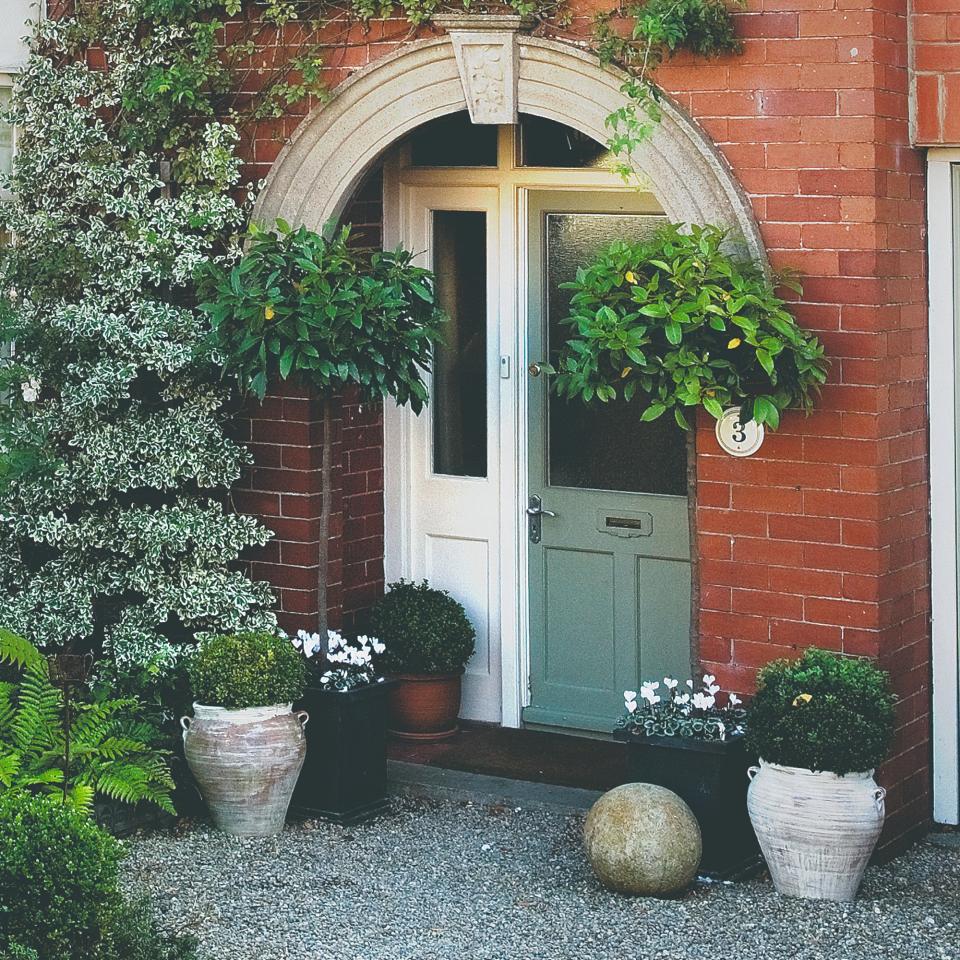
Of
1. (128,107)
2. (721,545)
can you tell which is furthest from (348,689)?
(128,107)

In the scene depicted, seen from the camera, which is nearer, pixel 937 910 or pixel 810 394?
pixel 937 910

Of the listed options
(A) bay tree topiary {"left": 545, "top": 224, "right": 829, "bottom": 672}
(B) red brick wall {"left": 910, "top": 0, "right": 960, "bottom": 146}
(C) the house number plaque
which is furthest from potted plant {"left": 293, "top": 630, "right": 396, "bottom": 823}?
(B) red brick wall {"left": 910, "top": 0, "right": 960, "bottom": 146}

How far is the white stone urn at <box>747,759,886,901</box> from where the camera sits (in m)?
5.62

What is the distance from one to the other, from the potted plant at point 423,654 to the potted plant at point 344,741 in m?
0.64

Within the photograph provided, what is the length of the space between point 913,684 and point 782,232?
1.75m

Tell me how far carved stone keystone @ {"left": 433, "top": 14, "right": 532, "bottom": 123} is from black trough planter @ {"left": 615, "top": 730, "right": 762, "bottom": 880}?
2.49 m

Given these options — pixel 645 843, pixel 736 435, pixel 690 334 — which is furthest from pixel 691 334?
pixel 645 843

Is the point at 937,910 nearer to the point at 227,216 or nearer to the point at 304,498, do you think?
the point at 304,498

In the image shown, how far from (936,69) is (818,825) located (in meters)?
2.71

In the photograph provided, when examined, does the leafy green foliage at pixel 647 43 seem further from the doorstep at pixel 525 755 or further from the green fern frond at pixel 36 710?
the green fern frond at pixel 36 710

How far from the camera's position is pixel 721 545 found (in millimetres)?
6281

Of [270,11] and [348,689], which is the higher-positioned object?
[270,11]

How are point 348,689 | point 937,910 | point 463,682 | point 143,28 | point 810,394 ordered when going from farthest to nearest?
point 463,682 → point 143,28 → point 348,689 → point 810,394 → point 937,910

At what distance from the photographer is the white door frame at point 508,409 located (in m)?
7.44
